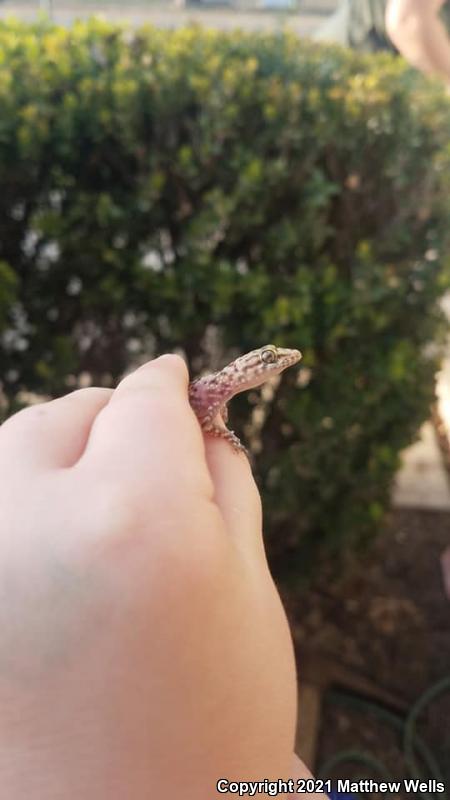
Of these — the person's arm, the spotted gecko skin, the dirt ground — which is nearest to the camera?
the spotted gecko skin

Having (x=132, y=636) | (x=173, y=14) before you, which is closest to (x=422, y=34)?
(x=132, y=636)

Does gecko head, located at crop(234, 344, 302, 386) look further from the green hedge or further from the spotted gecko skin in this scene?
the green hedge

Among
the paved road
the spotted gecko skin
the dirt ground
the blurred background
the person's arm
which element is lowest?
the dirt ground

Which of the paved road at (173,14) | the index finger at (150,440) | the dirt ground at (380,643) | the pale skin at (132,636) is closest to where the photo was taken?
the pale skin at (132,636)

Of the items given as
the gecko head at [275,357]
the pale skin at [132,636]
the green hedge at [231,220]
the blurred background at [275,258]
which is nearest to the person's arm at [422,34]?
the blurred background at [275,258]

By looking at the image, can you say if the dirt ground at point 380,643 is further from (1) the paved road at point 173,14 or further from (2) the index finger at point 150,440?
(1) the paved road at point 173,14

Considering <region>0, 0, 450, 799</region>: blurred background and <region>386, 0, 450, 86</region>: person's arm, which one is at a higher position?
<region>386, 0, 450, 86</region>: person's arm

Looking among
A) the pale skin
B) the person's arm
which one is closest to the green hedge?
the person's arm

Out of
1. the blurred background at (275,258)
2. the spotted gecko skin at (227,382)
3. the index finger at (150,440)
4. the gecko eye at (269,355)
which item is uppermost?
the blurred background at (275,258)

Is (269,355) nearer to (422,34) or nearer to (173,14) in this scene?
(422,34)
